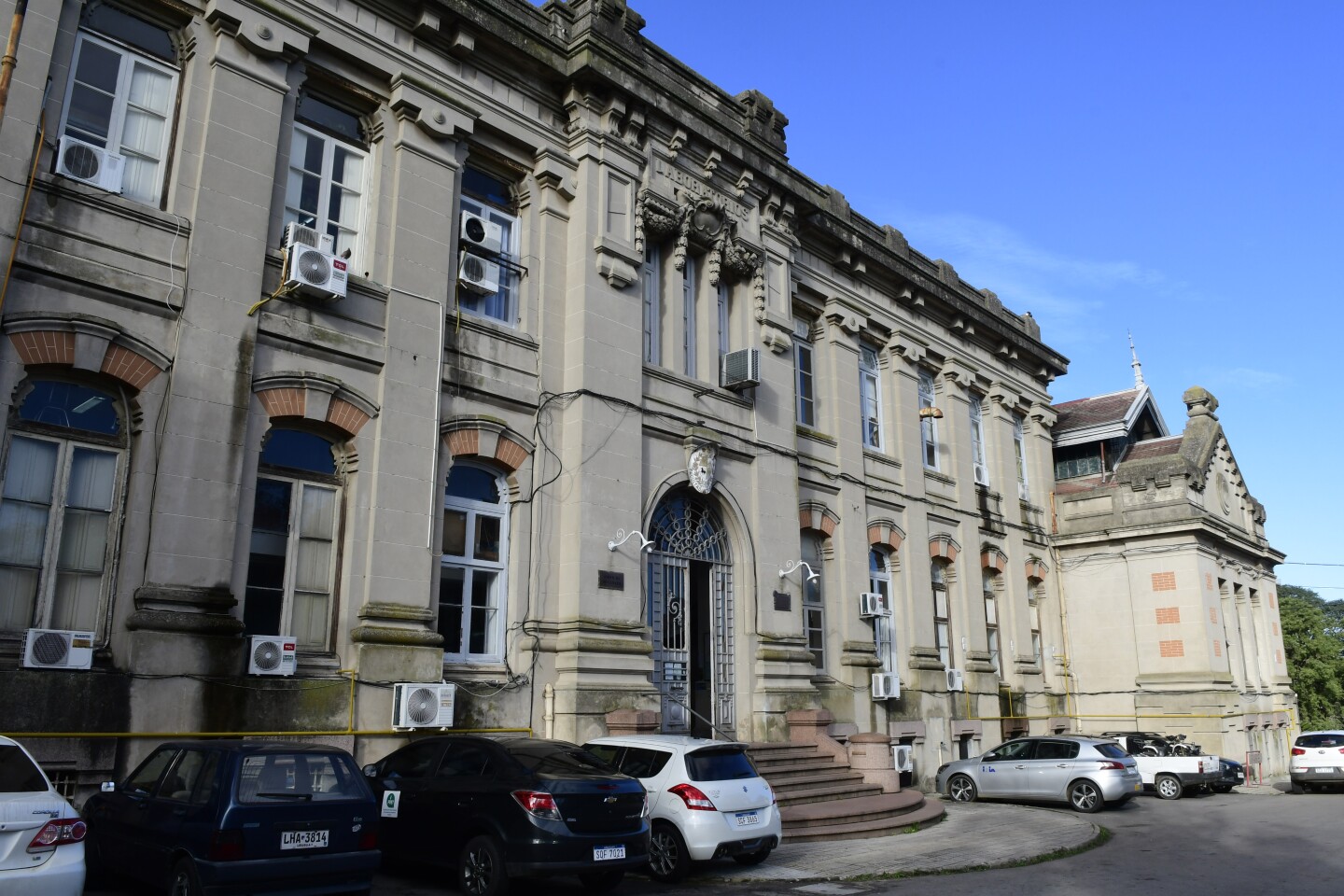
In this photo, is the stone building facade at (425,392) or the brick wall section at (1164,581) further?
the brick wall section at (1164,581)

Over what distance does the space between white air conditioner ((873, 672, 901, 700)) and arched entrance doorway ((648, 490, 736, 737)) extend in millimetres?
4310

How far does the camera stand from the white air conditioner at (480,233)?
15.3 m

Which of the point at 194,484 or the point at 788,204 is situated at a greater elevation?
the point at 788,204

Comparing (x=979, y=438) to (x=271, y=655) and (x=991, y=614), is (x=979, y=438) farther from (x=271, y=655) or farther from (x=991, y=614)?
(x=271, y=655)

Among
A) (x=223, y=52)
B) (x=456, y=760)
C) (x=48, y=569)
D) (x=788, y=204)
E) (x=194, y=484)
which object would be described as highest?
(x=788, y=204)

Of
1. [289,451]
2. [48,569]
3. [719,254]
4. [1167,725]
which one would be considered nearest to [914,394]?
[719,254]

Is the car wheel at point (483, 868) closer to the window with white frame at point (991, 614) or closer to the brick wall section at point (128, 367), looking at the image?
the brick wall section at point (128, 367)

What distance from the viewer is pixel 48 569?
1076cm

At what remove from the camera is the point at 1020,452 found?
98.2ft

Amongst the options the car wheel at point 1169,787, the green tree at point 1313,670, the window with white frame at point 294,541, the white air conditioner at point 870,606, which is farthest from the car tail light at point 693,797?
the green tree at point 1313,670

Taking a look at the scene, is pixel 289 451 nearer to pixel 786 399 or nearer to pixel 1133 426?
pixel 786 399

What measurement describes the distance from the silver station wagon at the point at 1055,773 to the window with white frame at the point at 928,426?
23.9 ft

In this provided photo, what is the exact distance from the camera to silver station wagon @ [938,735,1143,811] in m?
19.2

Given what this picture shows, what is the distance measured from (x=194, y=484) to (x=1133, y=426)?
29.4 m
